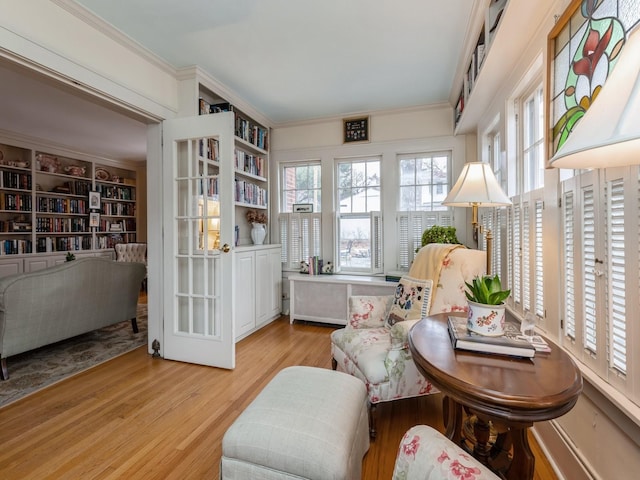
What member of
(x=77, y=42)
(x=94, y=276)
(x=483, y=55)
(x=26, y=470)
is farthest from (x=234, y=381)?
(x=483, y=55)

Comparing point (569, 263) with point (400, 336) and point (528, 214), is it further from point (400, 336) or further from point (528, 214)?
point (400, 336)

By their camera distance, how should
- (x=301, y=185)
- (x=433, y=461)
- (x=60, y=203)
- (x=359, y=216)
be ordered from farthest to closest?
(x=60, y=203)
(x=301, y=185)
(x=359, y=216)
(x=433, y=461)

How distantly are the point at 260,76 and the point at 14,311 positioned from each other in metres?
2.70

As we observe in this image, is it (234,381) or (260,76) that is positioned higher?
(260,76)

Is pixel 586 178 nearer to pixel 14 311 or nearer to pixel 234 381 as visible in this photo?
pixel 234 381

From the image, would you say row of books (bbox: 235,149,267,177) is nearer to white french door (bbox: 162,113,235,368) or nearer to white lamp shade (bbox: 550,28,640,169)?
white french door (bbox: 162,113,235,368)

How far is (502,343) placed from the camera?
3.53ft

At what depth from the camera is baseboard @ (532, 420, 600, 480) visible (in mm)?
1229

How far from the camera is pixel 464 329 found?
1.25m

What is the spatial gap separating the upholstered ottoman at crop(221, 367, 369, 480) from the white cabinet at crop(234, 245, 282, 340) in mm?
1812

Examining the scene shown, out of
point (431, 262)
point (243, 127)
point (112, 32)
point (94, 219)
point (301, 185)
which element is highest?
point (112, 32)

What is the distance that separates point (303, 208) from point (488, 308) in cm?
286

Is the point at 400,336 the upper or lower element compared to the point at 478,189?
lower

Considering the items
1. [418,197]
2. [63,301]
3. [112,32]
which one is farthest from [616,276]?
[63,301]
